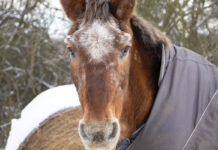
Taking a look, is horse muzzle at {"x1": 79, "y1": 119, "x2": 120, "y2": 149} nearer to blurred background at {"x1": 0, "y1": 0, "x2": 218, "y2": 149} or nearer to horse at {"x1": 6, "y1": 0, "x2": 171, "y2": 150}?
horse at {"x1": 6, "y1": 0, "x2": 171, "y2": 150}

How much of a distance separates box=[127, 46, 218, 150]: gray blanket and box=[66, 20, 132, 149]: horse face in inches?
11.2

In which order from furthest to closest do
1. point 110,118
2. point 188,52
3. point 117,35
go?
point 188,52 → point 117,35 → point 110,118

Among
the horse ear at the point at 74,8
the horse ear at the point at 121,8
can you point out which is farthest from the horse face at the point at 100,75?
the horse ear at the point at 74,8

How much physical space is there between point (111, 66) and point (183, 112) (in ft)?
2.01

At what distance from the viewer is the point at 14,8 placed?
20.0 ft

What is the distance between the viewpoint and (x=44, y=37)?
606cm

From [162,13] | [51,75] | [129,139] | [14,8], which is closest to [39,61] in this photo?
[51,75]

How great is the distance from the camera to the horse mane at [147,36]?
209cm

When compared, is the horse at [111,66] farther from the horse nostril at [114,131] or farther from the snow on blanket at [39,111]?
the snow on blanket at [39,111]

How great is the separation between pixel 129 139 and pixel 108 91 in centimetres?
53

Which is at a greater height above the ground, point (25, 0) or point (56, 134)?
point (25, 0)

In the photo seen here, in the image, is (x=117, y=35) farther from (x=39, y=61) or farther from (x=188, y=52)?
(x=39, y=61)

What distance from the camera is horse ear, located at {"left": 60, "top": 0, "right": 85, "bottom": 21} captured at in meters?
2.00

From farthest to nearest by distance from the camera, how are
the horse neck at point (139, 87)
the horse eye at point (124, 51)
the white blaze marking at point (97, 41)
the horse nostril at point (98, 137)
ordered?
the horse neck at point (139, 87)
the horse eye at point (124, 51)
the white blaze marking at point (97, 41)
the horse nostril at point (98, 137)
